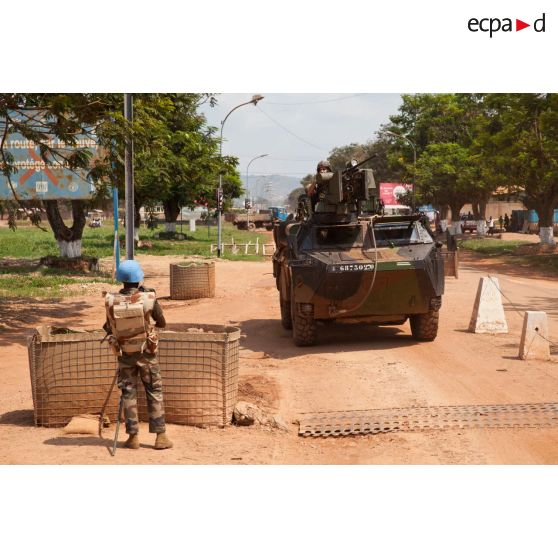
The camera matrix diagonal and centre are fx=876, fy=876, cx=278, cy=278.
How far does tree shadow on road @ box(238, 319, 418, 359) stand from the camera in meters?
12.8

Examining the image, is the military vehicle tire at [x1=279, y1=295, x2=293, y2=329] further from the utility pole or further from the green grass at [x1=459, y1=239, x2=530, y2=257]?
the green grass at [x1=459, y1=239, x2=530, y2=257]

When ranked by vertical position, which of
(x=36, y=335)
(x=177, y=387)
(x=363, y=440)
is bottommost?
(x=363, y=440)

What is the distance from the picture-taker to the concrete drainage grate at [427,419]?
26.5 feet

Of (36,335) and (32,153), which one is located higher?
(32,153)

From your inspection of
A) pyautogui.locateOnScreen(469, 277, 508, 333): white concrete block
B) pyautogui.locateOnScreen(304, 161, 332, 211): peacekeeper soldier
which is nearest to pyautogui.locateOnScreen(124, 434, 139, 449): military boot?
pyautogui.locateOnScreen(304, 161, 332, 211): peacekeeper soldier

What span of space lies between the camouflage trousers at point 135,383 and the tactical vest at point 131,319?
0.10 meters

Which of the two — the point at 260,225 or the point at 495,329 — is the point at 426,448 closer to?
Result: the point at 495,329

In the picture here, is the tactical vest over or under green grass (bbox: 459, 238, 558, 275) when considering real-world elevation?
over

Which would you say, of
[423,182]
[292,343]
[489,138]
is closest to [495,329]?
[292,343]

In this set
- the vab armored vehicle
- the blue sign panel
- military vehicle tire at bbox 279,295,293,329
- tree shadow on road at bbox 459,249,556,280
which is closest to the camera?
the vab armored vehicle

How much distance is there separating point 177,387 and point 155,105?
38.8 ft

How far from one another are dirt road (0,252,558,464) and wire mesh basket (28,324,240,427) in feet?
0.76

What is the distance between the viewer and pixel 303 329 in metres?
12.8

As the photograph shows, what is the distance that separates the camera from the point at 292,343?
532 inches
